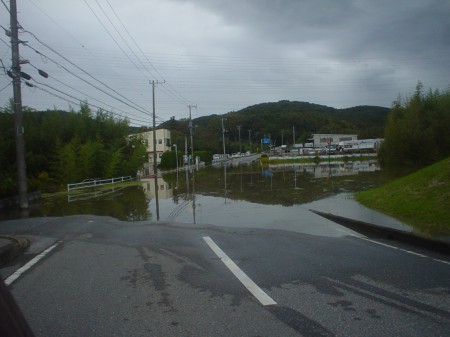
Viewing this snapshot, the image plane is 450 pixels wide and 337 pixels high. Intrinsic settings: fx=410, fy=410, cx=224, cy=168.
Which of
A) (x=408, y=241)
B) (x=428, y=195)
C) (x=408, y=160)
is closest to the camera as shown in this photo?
(x=408, y=241)

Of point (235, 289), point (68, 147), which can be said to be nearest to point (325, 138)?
point (68, 147)

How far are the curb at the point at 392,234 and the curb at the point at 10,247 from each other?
28.1ft

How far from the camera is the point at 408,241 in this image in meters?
9.39

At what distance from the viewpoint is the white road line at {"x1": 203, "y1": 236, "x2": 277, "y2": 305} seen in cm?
517

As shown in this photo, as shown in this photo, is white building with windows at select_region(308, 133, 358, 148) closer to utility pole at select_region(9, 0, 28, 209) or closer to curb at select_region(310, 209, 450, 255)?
utility pole at select_region(9, 0, 28, 209)

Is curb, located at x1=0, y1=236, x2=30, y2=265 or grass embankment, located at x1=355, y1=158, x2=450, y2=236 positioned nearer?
curb, located at x1=0, y1=236, x2=30, y2=265

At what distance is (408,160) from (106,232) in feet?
129

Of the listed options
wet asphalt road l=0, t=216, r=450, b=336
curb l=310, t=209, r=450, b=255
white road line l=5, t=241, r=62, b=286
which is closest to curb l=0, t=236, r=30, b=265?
wet asphalt road l=0, t=216, r=450, b=336

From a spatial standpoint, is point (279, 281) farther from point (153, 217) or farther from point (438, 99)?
point (438, 99)

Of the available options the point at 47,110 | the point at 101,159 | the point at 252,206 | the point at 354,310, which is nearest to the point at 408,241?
the point at 354,310

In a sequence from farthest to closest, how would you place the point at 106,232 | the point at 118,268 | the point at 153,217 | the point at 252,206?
the point at 252,206 → the point at 153,217 → the point at 106,232 → the point at 118,268

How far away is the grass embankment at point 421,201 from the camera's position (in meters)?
10.8

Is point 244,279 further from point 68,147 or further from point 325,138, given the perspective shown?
point 325,138

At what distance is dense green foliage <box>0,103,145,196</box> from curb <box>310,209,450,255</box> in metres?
24.2
